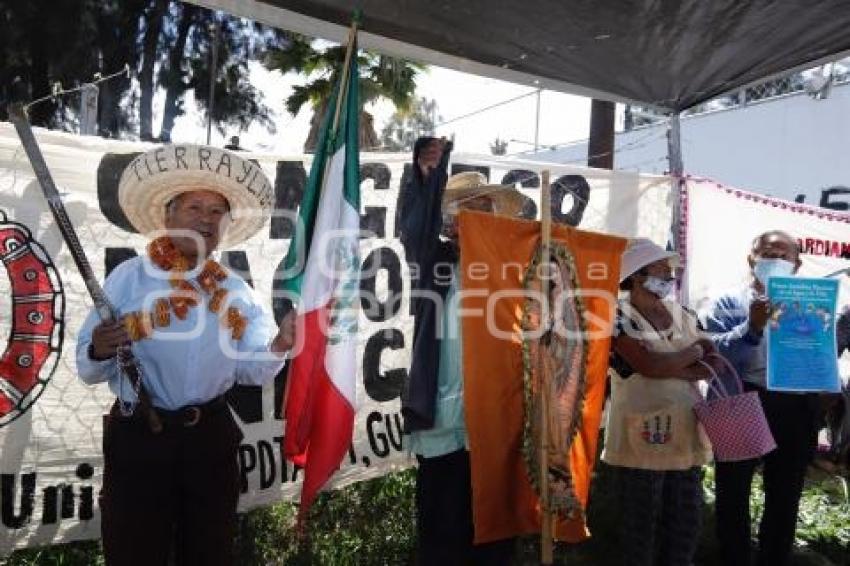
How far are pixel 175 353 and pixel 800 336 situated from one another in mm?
2999

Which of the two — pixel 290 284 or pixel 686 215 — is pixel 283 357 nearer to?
pixel 290 284

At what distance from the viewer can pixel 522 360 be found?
10.2ft

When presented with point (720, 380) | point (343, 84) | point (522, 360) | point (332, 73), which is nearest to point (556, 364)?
point (522, 360)

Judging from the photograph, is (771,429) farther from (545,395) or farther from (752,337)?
(545,395)

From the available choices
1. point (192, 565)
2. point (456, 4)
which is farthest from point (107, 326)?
point (456, 4)

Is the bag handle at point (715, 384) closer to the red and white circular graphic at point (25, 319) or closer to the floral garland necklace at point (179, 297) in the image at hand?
the floral garland necklace at point (179, 297)

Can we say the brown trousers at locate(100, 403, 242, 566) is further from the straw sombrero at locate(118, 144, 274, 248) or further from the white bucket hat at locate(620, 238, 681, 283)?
the white bucket hat at locate(620, 238, 681, 283)

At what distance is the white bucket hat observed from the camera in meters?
3.55

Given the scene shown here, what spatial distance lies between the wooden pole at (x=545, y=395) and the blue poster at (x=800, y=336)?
1329 mm

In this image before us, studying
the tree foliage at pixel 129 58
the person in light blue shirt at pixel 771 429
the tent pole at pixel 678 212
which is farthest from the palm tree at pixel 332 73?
the person in light blue shirt at pixel 771 429

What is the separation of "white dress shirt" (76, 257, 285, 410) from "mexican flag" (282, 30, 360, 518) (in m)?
0.17

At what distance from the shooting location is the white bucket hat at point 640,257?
3.55 metres

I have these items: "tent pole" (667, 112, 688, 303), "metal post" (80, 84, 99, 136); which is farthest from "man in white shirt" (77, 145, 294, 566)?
"tent pole" (667, 112, 688, 303)

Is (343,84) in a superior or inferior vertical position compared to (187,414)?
superior
